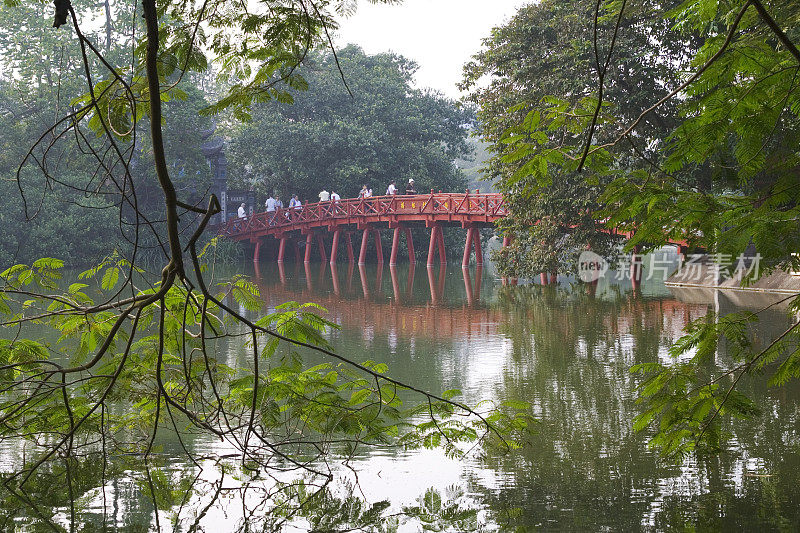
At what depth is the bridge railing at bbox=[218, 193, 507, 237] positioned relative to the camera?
2189cm

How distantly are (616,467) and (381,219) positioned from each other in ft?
66.7

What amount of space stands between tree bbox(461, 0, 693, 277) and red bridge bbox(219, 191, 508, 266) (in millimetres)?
4433

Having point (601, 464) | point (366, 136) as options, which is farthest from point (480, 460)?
point (366, 136)

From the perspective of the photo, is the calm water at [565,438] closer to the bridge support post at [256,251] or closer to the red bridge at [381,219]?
the red bridge at [381,219]

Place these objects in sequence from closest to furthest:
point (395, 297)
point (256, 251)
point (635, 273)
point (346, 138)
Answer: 1. point (395, 297)
2. point (635, 273)
3. point (256, 251)
4. point (346, 138)

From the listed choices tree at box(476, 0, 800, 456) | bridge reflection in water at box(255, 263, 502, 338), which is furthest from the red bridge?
tree at box(476, 0, 800, 456)

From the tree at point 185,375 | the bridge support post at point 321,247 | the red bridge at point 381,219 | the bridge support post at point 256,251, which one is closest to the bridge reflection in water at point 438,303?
the red bridge at point 381,219

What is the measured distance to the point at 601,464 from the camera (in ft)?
14.3

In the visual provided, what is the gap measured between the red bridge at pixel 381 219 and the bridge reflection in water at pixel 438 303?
1.76 meters

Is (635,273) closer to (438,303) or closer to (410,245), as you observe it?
(438,303)

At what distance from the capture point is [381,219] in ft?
80.1

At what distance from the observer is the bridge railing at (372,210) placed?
2189 centimetres

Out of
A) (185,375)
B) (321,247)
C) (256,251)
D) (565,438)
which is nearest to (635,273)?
(321,247)

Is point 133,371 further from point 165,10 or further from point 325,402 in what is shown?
point 165,10
